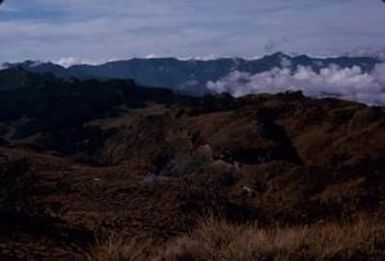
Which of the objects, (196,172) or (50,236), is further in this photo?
(196,172)

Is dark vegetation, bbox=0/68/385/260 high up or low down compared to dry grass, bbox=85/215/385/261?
down

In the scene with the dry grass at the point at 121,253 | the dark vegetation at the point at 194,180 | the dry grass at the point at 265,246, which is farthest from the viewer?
the dark vegetation at the point at 194,180

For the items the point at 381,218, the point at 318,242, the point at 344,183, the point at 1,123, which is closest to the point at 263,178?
the point at 344,183

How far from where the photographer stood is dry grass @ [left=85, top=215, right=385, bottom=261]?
8.02 metres

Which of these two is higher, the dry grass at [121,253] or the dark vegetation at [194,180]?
the dry grass at [121,253]

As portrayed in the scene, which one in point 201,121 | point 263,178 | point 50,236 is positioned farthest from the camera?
point 201,121

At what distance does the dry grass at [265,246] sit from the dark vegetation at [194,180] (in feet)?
0.05

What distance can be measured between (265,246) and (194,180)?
17383 millimetres

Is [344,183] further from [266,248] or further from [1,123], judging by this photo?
[1,123]

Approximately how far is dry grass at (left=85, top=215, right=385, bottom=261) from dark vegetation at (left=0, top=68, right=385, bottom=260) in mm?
14

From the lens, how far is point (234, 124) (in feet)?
127

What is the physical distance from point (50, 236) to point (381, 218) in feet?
16.6

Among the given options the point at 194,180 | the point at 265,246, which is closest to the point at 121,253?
the point at 265,246

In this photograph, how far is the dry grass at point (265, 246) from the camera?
8023 mm
